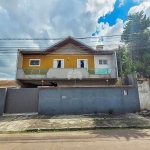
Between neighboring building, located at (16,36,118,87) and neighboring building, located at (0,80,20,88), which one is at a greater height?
neighboring building, located at (16,36,118,87)

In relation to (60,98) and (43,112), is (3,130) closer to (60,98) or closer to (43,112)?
(43,112)

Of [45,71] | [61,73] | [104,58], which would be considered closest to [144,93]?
[104,58]

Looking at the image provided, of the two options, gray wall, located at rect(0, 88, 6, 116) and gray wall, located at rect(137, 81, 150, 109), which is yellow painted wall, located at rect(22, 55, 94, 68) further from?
gray wall, located at rect(137, 81, 150, 109)

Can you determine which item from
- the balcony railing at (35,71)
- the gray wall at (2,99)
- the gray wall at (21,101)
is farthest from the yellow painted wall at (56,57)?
the gray wall at (2,99)

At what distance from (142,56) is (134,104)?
9.31 metres

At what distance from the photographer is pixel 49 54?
16.0 metres

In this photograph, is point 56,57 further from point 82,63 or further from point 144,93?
point 144,93

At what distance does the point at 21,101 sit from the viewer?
9656mm

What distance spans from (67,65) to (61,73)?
2095mm

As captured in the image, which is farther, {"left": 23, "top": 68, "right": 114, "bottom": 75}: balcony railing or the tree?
the tree

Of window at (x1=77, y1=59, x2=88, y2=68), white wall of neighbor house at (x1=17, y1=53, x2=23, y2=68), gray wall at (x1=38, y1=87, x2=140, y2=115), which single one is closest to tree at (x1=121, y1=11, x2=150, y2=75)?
window at (x1=77, y1=59, x2=88, y2=68)

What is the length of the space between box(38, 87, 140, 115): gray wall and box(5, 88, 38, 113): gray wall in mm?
968

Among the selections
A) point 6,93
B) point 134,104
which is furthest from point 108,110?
point 6,93

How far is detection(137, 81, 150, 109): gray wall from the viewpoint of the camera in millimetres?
9391
